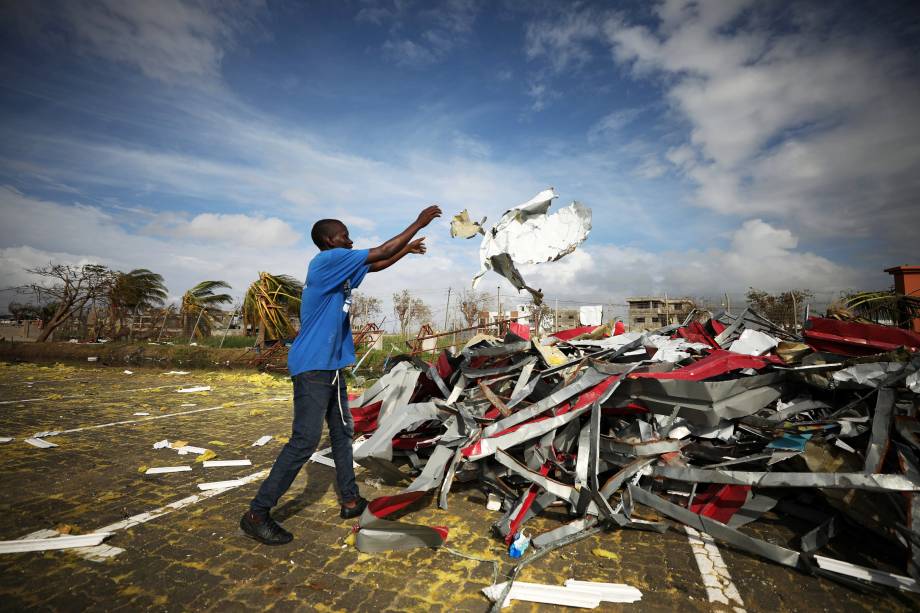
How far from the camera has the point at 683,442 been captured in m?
3.24

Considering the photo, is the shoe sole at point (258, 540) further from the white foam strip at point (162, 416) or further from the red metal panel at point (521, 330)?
the white foam strip at point (162, 416)

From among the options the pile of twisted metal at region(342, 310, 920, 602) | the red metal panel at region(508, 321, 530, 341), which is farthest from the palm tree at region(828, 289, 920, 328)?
Result: the red metal panel at region(508, 321, 530, 341)

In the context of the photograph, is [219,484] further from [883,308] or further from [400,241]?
[883,308]

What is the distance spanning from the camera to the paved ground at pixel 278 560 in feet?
6.92

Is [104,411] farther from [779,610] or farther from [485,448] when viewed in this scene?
[779,610]

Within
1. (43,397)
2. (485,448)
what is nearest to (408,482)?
(485,448)

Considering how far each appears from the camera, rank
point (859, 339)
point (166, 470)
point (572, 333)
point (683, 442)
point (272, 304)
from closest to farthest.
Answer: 1. point (683, 442)
2. point (859, 339)
3. point (166, 470)
4. point (572, 333)
5. point (272, 304)

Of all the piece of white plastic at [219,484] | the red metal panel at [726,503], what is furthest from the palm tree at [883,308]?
the piece of white plastic at [219,484]

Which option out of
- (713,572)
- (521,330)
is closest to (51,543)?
(713,572)

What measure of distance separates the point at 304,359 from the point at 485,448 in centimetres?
154

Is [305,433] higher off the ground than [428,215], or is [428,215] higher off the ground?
[428,215]

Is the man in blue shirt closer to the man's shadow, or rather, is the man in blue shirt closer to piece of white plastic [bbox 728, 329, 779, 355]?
the man's shadow

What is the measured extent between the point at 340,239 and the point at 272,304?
12420 mm

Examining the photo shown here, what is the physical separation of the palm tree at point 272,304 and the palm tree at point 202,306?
10.0 metres
